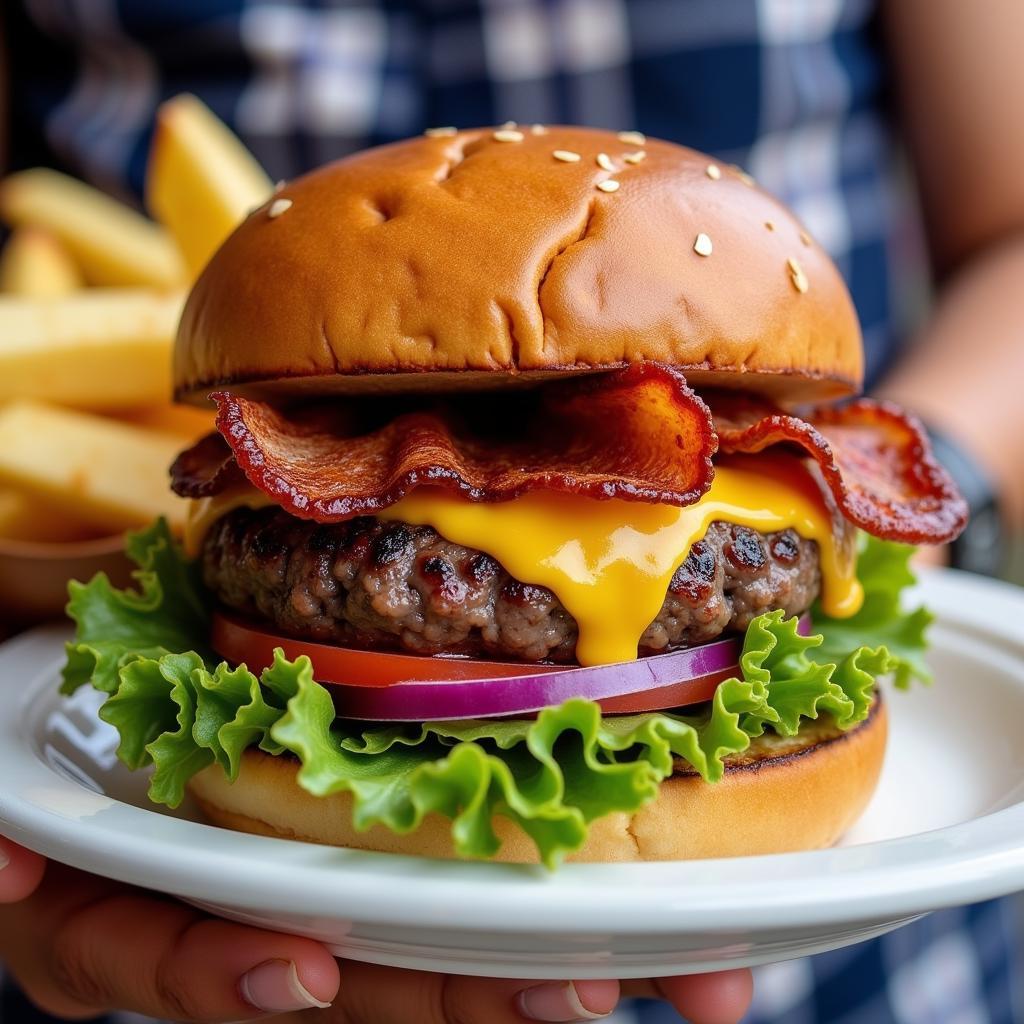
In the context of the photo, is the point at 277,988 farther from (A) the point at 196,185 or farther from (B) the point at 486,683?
(A) the point at 196,185

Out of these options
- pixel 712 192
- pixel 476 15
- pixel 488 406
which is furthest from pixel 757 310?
pixel 476 15

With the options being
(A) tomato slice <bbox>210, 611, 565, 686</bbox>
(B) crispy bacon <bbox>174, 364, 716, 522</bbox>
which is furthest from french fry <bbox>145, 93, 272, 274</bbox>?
(A) tomato slice <bbox>210, 611, 565, 686</bbox>

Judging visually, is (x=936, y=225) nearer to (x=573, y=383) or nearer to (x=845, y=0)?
(x=845, y=0)

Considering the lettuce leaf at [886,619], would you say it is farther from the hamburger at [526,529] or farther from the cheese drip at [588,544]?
the cheese drip at [588,544]

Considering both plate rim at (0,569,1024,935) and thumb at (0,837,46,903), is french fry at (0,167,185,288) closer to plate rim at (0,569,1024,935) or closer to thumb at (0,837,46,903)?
thumb at (0,837,46,903)

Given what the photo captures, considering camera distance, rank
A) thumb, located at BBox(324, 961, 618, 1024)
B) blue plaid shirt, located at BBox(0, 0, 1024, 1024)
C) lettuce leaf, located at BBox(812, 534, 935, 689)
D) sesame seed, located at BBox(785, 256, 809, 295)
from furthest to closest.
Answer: blue plaid shirt, located at BBox(0, 0, 1024, 1024)
lettuce leaf, located at BBox(812, 534, 935, 689)
sesame seed, located at BBox(785, 256, 809, 295)
thumb, located at BBox(324, 961, 618, 1024)

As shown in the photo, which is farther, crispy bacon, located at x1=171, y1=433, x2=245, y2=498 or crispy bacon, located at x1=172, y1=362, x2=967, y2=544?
crispy bacon, located at x1=171, y1=433, x2=245, y2=498

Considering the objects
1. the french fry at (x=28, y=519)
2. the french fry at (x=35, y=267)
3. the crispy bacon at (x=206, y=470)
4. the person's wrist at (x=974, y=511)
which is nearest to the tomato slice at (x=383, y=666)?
the crispy bacon at (x=206, y=470)
